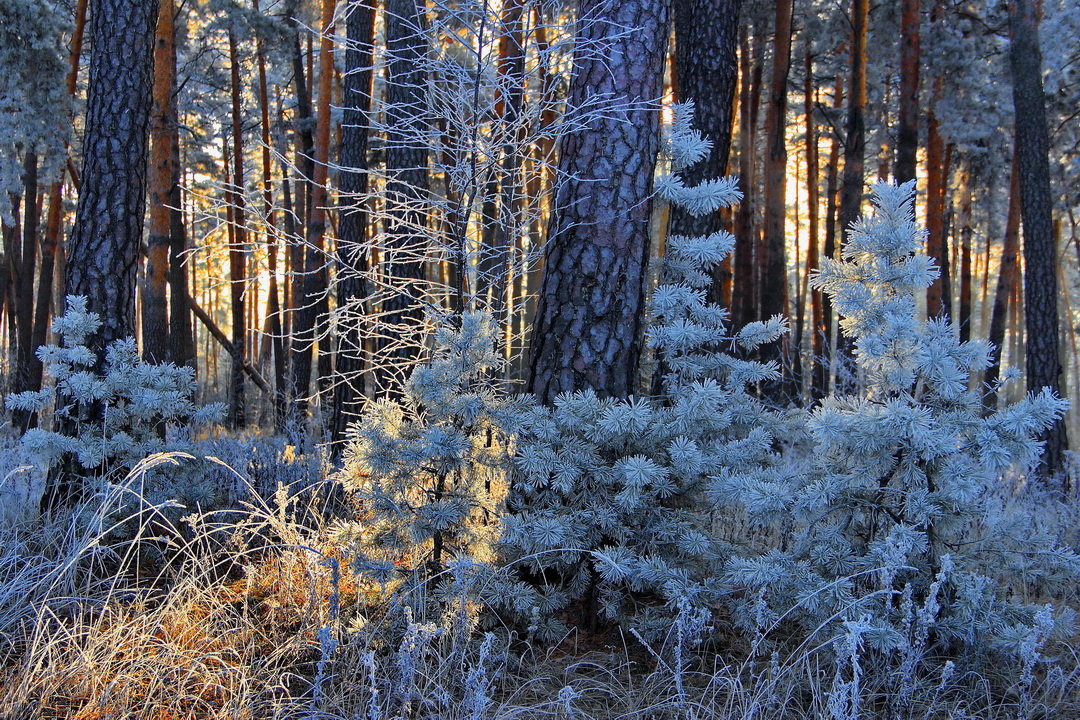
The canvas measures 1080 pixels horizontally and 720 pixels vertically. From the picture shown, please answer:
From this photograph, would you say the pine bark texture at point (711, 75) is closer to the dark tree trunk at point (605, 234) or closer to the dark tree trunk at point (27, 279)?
the dark tree trunk at point (605, 234)

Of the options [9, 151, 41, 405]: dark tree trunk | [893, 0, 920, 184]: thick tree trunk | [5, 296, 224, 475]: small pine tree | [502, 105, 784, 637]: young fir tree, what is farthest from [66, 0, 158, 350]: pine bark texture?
[893, 0, 920, 184]: thick tree trunk

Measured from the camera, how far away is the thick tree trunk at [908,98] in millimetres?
8695

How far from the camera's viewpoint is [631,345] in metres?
3.65

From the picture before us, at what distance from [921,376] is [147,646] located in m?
3.03

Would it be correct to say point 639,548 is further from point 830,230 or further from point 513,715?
point 830,230

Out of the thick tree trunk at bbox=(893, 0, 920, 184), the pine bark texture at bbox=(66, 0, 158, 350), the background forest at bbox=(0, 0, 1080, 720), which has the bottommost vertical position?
the background forest at bbox=(0, 0, 1080, 720)

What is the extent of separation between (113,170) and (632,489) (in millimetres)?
3823

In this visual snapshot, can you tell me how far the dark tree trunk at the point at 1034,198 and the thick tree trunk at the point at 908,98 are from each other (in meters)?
1.35

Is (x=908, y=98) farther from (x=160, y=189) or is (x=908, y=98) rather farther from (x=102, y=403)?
(x=102, y=403)

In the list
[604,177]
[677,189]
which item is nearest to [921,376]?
[677,189]

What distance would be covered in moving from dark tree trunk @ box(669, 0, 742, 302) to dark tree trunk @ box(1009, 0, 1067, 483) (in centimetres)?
328

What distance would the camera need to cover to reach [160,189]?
24.5 feet

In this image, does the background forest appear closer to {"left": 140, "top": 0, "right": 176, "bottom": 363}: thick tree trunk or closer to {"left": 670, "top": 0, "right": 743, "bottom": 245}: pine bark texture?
{"left": 670, "top": 0, "right": 743, "bottom": 245}: pine bark texture

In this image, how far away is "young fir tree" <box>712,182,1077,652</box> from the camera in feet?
8.93
